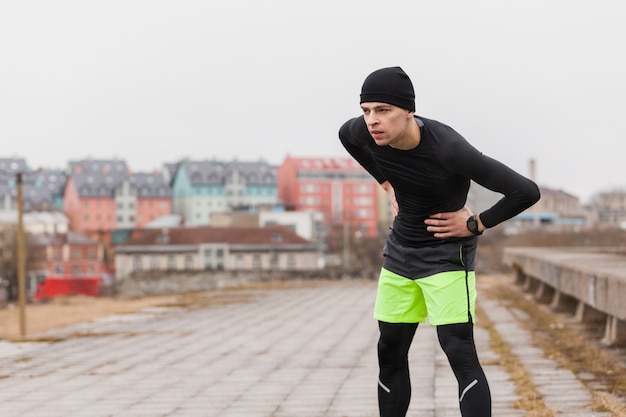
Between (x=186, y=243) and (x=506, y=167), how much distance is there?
79520 mm

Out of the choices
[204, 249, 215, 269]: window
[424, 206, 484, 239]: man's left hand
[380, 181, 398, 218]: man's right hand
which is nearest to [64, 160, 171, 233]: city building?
[204, 249, 215, 269]: window

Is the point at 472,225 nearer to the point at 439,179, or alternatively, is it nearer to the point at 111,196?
the point at 439,179

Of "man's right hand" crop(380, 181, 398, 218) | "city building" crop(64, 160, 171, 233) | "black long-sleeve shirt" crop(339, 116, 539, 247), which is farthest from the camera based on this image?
"city building" crop(64, 160, 171, 233)

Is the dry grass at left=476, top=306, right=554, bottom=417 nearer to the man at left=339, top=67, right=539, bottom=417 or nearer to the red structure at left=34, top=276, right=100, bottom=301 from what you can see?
the man at left=339, top=67, right=539, bottom=417

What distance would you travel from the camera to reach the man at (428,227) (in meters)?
3.61

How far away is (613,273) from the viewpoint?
24.0 ft

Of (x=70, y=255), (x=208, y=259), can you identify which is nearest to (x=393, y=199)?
(x=208, y=259)

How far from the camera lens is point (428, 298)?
380 cm

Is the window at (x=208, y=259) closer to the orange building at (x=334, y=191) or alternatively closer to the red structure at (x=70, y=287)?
the red structure at (x=70, y=287)

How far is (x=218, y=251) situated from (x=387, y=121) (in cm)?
7794

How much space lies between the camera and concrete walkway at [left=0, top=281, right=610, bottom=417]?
580 cm

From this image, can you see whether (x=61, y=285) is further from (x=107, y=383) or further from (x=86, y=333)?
(x=107, y=383)

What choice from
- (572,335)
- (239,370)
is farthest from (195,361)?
(572,335)

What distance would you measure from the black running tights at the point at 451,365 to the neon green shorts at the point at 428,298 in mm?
39
